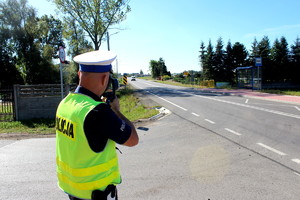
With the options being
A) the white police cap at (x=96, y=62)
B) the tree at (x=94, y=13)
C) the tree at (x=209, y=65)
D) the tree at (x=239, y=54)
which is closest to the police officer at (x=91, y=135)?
the white police cap at (x=96, y=62)

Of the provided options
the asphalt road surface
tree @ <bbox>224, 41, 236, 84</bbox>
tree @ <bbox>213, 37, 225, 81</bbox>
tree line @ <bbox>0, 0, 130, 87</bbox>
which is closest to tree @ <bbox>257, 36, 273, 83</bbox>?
tree @ <bbox>224, 41, 236, 84</bbox>

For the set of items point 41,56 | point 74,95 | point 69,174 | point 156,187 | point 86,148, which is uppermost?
point 41,56

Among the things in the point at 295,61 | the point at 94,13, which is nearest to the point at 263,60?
the point at 295,61

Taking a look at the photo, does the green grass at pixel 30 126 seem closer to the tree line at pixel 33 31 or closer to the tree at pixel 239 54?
the tree line at pixel 33 31

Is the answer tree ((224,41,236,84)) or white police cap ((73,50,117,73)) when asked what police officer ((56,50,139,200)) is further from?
tree ((224,41,236,84))

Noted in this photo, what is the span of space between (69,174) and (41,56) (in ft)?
107

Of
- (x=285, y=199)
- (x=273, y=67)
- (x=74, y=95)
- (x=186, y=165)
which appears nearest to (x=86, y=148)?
(x=74, y=95)

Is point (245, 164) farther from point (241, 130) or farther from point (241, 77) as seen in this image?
point (241, 77)

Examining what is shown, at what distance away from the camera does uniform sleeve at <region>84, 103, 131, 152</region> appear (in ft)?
5.08

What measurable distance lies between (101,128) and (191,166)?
3290mm

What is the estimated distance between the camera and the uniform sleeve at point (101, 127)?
1547mm

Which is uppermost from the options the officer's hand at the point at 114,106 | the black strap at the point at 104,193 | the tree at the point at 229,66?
the tree at the point at 229,66

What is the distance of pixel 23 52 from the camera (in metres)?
29.7

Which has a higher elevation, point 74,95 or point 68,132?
point 74,95
